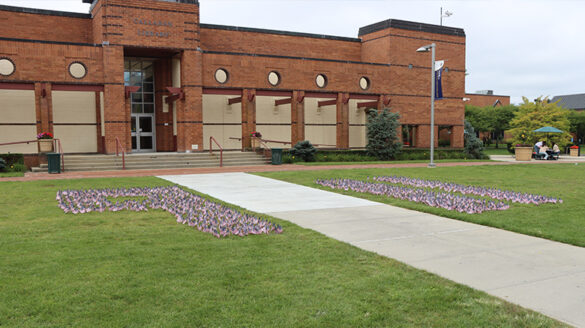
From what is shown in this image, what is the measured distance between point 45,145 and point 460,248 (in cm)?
2115

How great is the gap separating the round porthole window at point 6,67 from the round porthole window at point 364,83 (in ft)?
70.8

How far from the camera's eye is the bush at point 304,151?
27.7 m

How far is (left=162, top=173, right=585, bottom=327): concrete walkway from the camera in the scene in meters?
4.90

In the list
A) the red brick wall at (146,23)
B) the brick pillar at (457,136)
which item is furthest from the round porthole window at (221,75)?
the brick pillar at (457,136)

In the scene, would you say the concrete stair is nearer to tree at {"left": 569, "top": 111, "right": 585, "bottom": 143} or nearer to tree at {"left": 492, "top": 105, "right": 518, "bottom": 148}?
tree at {"left": 492, "top": 105, "right": 518, "bottom": 148}

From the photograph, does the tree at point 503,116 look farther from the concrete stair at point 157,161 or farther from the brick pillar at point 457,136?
the concrete stair at point 157,161

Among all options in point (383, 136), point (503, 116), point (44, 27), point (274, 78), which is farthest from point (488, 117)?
point (44, 27)

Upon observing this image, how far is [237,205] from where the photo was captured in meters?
11.0

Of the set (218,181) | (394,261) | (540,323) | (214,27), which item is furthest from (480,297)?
(214,27)

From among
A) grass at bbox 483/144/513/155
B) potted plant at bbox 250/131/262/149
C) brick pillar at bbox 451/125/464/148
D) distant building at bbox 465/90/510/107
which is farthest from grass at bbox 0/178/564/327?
distant building at bbox 465/90/510/107

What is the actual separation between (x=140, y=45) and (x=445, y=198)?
2060cm

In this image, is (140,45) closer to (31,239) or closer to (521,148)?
(31,239)

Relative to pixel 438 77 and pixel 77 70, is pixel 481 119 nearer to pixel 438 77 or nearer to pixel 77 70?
pixel 438 77

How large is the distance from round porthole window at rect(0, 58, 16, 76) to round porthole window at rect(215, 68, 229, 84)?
35.5ft
